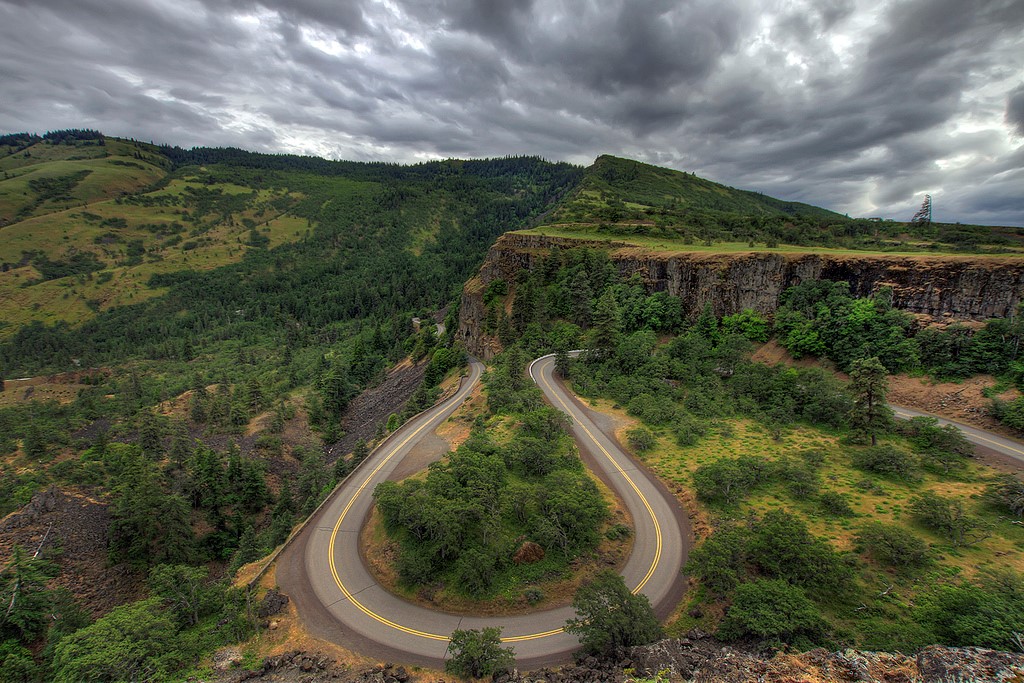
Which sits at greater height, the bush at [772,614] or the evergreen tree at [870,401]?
the evergreen tree at [870,401]

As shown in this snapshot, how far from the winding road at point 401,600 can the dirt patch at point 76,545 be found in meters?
18.3

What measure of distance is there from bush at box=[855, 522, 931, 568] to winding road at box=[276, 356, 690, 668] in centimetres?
918

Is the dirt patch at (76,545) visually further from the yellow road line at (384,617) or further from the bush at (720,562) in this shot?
the bush at (720,562)

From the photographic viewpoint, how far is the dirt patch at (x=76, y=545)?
1180 inches

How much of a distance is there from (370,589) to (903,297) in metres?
56.3

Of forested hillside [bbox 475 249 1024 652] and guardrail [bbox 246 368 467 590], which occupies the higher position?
forested hillside [bbox 475 249 1024 652]

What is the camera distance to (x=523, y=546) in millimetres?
22734

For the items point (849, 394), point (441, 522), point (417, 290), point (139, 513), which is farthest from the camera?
point (417, 290)

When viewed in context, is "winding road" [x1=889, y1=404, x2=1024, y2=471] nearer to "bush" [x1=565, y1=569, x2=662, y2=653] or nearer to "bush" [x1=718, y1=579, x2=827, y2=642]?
"bush" [x1=718, y1=579, x2=827, y2=642]

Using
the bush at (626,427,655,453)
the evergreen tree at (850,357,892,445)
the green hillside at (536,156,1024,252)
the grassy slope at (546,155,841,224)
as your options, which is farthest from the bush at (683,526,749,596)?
the grassy slope at (546,155,841,224)

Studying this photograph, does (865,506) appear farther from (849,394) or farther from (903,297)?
(903,297)

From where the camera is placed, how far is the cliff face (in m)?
37.2

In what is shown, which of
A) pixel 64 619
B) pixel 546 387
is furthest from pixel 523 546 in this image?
pixel 64 619

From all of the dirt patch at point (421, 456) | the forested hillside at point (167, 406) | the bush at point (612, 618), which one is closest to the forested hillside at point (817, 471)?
→ the bush at point (612, 618)
